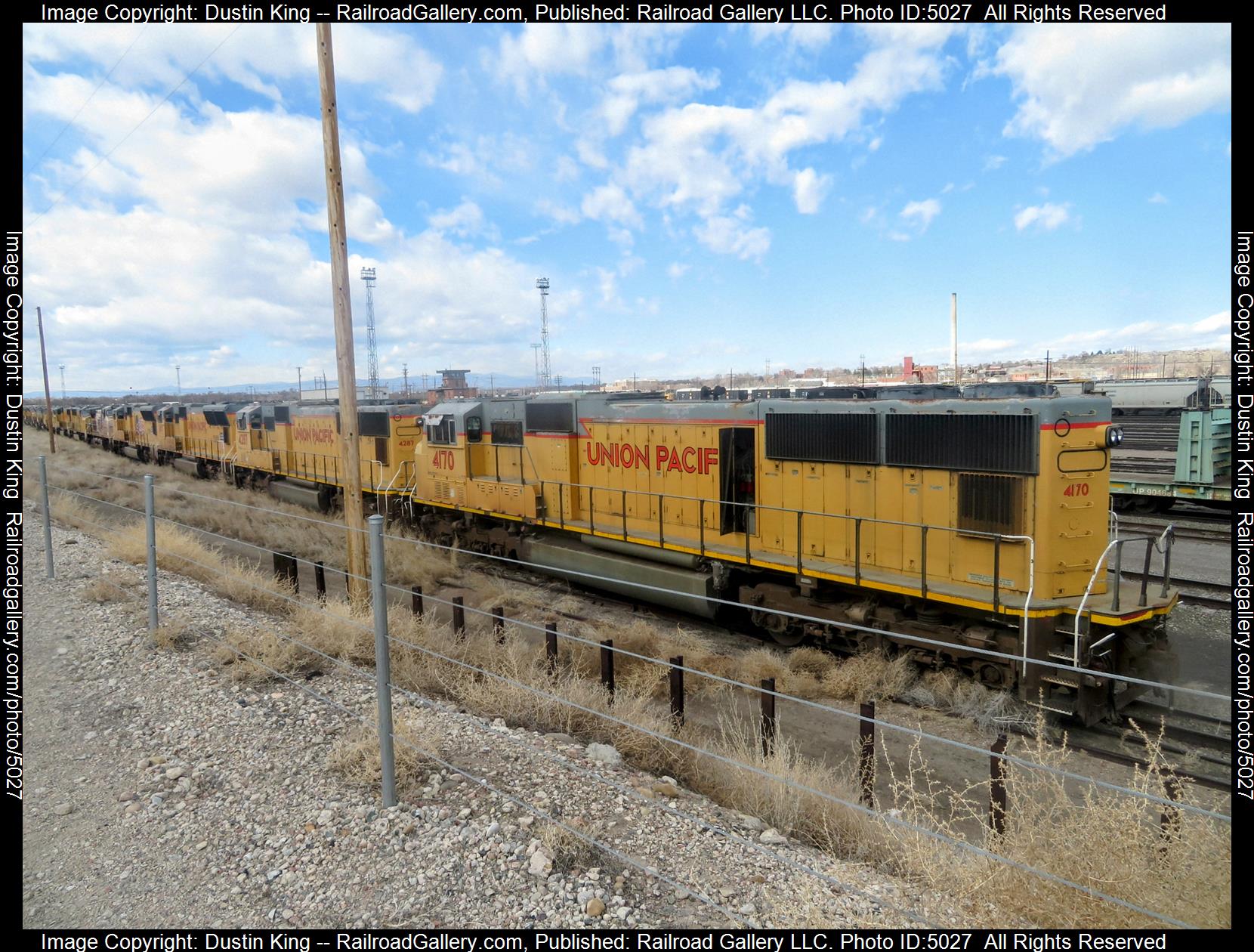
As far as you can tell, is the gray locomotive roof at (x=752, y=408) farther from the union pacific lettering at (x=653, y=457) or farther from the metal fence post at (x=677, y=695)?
the metal fence post at (x=677, y=695)

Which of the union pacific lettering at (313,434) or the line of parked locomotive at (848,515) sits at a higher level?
the union pacific lettering at (313,434)

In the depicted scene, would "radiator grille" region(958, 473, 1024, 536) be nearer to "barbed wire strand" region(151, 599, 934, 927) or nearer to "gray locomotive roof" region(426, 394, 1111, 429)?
"gray locomotive roof" region(426, 394, 1111, 429)

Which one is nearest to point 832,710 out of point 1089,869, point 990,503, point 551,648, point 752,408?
point 1089,869

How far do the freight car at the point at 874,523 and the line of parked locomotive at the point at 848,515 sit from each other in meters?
0.03

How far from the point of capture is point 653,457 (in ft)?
39.9

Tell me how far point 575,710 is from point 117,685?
3758 mm

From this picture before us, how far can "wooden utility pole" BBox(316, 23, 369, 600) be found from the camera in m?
8.98

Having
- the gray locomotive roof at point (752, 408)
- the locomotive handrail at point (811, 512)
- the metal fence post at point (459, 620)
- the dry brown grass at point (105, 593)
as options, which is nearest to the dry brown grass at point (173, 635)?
the dry brown grass at point (105, 593)

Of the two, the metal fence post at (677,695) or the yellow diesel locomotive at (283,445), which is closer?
the metal fence post at (677,695)

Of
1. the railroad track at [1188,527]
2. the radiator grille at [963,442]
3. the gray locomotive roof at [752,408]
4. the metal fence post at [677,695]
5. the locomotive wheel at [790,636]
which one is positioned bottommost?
the locomotive wheel at [790,636]

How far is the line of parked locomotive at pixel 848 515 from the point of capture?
305 inches

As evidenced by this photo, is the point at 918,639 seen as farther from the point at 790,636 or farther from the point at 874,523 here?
the point at 790,636

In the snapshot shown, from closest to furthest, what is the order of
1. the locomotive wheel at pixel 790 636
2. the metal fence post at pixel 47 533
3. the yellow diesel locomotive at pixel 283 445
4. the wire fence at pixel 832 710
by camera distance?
the wire fence at pixel 832 710, the metal fence post at pixel 47 533, the locomotive wheel at pixel 790 636, the yellow diesel locomotive at pixel 283 445
